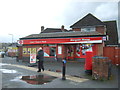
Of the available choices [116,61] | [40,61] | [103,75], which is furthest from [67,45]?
[103,75]

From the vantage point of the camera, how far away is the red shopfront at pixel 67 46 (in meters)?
17.2

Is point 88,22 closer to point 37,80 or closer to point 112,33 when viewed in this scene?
point 112,33

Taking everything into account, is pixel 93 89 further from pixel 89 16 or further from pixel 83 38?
pixel 89 16

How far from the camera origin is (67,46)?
1909 centimetres

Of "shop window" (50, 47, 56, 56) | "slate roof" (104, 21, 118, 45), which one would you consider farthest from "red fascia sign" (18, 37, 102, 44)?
"slate roof" (104, 21, 118, 45)

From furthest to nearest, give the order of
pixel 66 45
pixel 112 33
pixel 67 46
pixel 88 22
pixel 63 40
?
pixel 112 33, pixel 88 22, pixel 67 46, pixel 66 45, pixel 63 40

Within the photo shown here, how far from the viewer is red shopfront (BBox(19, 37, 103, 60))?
56.3ft

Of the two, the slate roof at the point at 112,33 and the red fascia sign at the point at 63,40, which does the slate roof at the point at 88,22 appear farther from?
the red fascia sign at the point at 63,40

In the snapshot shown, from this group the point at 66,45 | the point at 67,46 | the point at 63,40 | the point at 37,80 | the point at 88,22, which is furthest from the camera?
the point at 88,22

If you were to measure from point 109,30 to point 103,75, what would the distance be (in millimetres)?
28123

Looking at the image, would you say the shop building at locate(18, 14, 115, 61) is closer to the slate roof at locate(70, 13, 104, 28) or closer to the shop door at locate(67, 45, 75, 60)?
the shop door at locate(67, 45, 75, 60)

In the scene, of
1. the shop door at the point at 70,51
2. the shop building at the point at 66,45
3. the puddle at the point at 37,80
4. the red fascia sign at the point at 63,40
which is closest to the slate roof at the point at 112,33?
the shop building at the point at 66,45

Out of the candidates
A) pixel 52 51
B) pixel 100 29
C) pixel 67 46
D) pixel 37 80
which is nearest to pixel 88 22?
pixel 100 29

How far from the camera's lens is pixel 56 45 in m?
18.8
